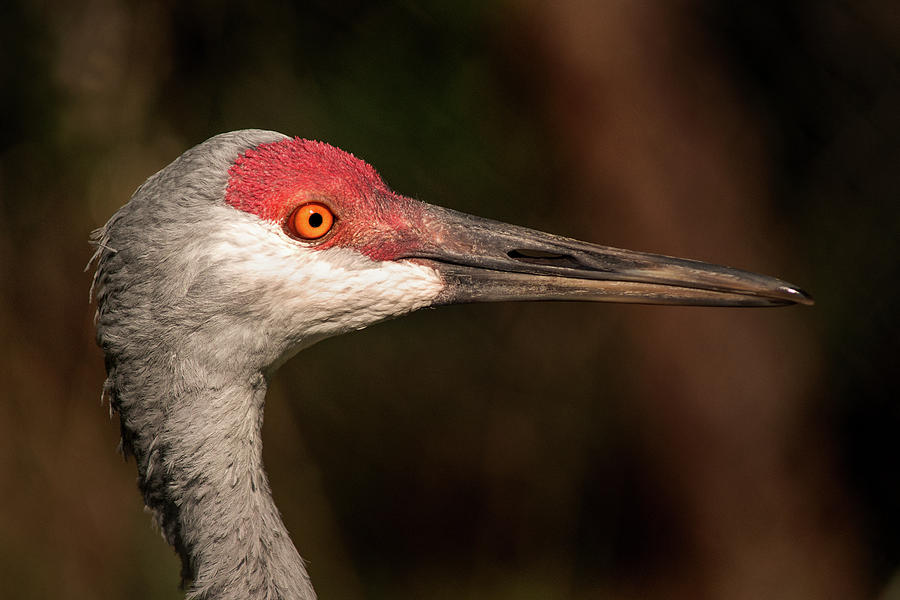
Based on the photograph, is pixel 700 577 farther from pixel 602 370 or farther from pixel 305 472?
pixel 305 472

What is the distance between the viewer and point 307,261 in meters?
2.12

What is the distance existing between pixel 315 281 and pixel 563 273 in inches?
26.6

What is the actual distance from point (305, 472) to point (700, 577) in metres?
2.42

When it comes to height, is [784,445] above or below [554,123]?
below

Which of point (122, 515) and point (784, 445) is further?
point (784, 445)

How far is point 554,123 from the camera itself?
4.64m

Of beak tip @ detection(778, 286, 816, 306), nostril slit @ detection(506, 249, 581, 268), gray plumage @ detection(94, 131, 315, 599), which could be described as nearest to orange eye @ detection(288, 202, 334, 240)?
gray plumage @ detection(94, 131, 315, 599)

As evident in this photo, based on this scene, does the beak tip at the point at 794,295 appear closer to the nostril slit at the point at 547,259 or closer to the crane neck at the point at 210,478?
the nostril slit at the point at 547,259

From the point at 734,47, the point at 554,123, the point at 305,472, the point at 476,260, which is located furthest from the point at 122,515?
the point at 734,47

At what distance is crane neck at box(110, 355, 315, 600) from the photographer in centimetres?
209

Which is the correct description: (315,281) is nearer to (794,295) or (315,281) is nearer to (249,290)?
(249,290)

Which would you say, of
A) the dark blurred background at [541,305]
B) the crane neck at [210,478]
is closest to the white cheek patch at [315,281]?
the crane neck at [210,478]

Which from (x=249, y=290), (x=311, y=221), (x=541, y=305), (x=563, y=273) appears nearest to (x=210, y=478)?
(x=249, y=290)

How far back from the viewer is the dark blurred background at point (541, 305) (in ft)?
13.2
